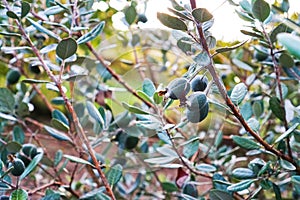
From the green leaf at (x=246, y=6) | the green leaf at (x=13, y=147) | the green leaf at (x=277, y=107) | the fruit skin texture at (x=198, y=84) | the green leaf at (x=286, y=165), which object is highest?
the green leaf at (x=246, y=6)

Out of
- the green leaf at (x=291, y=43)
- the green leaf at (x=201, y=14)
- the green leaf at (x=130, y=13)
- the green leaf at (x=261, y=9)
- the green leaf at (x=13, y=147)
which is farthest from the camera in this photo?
the green leaf at (x=130, y=13)

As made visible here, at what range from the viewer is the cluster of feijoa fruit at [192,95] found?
0.37 metres

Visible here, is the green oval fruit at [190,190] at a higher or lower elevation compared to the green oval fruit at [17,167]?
lower

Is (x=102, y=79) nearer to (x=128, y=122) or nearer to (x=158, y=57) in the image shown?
(x=128, y=122)

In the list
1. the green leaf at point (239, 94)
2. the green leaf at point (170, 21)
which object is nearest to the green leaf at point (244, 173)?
the green leaf at point (239, 94)

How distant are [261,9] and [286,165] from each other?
0.65ft

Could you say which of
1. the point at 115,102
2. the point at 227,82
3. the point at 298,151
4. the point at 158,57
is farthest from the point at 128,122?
the point at 227,82

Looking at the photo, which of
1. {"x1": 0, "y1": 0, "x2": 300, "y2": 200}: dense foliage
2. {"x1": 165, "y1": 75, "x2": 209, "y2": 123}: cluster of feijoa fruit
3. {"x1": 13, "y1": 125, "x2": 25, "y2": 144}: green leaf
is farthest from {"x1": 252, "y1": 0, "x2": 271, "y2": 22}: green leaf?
{"x1": 13, "y1": 125, "x2": 25, "y2": 144}: green leaf

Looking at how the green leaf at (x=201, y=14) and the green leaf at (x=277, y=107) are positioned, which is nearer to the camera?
the green leaf at (x=201, y=14)

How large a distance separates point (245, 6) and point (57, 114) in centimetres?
33

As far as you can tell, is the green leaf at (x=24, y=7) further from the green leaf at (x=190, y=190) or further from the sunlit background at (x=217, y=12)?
the green leaf at (x=190, y=190)

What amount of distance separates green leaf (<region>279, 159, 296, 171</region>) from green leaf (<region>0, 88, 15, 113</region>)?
420 mm

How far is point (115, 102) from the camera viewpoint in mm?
730

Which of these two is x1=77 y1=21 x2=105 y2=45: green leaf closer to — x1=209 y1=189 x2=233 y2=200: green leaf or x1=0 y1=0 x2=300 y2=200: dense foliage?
x1=0 y1=0 x2=300 y2=200: dense foliage
